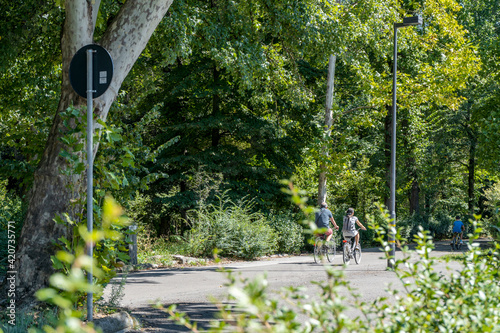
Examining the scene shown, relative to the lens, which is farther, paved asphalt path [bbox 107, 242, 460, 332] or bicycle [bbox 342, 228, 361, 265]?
bicycle [bbox 342, 228, 361, 265]

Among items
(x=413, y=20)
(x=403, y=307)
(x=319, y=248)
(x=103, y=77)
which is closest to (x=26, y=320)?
(x=103, y=77)

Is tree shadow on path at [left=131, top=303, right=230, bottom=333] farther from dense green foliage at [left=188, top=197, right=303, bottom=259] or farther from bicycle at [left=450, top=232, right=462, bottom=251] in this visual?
bicycle at [left=450, top=232, right=462, bottom=251]

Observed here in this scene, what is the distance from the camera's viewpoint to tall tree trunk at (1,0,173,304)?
626 centimetres

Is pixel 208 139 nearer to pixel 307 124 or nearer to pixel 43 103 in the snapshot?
pixel 307 124

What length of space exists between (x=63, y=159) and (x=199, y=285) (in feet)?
15.9

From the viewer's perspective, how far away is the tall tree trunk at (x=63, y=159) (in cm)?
626

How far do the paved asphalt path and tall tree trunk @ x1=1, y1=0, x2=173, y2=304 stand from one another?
1549mm

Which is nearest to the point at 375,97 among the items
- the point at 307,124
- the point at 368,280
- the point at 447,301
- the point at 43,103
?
the point at 307,124

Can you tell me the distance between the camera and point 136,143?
10.2m

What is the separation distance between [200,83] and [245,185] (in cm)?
480

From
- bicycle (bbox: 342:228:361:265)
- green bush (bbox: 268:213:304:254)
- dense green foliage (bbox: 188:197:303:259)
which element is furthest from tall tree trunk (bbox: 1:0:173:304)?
green bush (bbox: 268:213:304:254)

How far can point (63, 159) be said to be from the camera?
653 centimetres

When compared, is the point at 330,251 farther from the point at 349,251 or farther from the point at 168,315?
the point at 168,315

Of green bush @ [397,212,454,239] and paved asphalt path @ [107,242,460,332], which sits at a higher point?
green bush @ [397,212,454,239]
